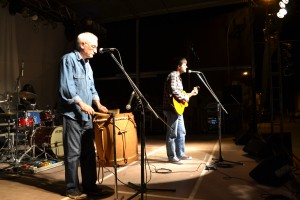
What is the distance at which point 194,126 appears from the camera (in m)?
9.62

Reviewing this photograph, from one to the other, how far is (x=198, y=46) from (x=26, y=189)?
7796 millimetres

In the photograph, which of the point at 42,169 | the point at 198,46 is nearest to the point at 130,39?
the point at 198,46

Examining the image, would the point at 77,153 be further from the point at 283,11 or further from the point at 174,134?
the point at 283,11

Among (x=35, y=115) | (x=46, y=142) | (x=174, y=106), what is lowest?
(x=46, y=142)

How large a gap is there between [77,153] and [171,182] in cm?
123

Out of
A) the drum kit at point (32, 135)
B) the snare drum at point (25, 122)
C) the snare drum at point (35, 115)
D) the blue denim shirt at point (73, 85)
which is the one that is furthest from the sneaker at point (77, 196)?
the snare drum at point (35, 115)

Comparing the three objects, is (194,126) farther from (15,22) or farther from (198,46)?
(15,22)

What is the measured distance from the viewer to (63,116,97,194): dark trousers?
2.93m

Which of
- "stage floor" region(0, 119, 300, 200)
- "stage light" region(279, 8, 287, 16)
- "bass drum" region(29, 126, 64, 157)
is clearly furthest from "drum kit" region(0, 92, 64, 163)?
"stage light" region(279, 8, 287, 16)

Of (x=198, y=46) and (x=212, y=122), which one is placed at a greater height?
(x=198, y=46)

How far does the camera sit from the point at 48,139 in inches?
208

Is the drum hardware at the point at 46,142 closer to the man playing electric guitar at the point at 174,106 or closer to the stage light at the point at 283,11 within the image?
the man playing electric guitar at the point at 174,106

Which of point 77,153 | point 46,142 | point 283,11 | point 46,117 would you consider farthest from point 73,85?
point 283,11

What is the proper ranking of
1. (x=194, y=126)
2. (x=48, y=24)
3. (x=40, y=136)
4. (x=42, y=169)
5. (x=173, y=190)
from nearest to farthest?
(x=173, y=190) < (x=42, y=169) < (x=40, y=136) < (x=48, y=24) < (x=194, y=126)
